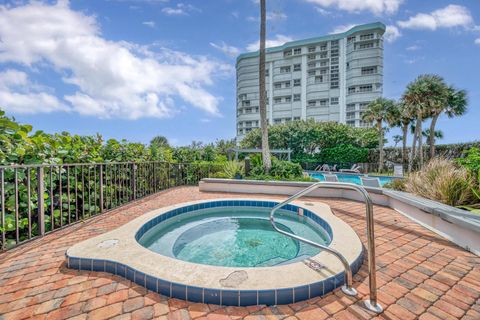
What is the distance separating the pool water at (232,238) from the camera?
3.19 m

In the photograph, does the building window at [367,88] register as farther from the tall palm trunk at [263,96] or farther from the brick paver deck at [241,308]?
the brick paver deck at [241,308]

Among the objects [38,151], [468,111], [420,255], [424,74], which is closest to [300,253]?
[420,255]

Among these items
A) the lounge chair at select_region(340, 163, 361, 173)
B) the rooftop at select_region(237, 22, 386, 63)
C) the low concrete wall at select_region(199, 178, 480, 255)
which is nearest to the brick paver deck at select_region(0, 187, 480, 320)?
the low concrete wall at select_region(199, 178, 480, 255)

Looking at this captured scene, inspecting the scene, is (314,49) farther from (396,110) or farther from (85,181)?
(85,181)

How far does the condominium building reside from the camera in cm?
3694

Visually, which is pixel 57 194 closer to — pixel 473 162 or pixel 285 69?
pixel 473 162

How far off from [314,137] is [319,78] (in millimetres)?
22413

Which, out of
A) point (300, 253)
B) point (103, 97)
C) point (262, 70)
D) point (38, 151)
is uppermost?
point (262, 70)

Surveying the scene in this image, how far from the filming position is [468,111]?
60.2ft

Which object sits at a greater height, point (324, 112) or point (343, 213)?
point (324, 112)

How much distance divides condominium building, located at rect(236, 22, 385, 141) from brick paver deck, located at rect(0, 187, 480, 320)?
3757cm

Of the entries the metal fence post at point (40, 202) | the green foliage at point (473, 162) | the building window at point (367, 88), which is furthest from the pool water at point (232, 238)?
the building window at point (367, 88)

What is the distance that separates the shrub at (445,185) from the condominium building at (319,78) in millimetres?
34627

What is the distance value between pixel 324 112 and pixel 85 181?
41.1 m
